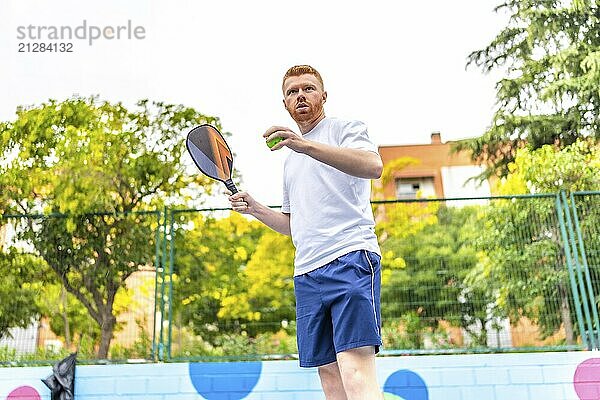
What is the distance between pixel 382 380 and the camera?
3.29 metres

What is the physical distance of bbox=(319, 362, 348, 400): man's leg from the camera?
4.62 feet

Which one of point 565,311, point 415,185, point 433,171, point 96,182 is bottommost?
point 565,311

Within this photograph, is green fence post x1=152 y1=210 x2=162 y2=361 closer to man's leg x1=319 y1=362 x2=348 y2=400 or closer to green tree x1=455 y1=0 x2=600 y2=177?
man's leg x1=319 y1=362 x2=348 y2=400

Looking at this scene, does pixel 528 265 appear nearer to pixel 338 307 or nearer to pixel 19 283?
pixel 338 307

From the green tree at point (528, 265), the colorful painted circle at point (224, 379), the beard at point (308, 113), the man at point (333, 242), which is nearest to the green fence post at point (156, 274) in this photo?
the colorful painted circle at point (224, 379)

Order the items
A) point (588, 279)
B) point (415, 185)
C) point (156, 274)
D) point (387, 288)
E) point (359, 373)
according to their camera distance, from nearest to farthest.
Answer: point (359, 373) → point (588, 279) → point (156, 274) → point (387, 288) → point (415, 185)

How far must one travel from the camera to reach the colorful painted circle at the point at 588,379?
3.30 metres

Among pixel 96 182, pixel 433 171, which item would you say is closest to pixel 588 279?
pixel 96 182

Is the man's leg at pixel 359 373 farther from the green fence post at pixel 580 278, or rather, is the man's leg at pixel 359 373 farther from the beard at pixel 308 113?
the green fence post at pixel 580 278

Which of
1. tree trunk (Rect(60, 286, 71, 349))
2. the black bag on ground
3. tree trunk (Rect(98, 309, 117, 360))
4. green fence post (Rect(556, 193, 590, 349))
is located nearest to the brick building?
green fence post (Rect(556, 193, 590, 349))

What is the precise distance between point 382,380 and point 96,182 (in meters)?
2.89

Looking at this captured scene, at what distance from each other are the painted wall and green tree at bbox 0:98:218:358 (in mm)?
650

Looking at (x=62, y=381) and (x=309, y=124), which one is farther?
(x=62, y=381)

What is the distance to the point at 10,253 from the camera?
162 inches
